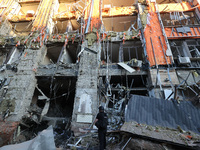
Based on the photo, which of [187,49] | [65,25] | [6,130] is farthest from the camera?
[65,25]

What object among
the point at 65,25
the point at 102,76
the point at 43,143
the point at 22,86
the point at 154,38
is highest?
the point at 65,25

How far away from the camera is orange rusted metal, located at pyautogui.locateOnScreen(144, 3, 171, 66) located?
31.9ft

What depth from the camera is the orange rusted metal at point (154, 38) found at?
31.9 feet

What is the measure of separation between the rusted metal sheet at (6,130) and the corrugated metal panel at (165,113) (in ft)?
24.2

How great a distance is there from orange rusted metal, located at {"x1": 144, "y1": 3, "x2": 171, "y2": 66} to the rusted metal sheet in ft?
35.0

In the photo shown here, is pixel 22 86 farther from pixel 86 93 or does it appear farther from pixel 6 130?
pixel 86 93

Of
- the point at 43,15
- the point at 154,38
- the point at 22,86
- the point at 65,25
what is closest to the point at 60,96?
the point at 22,86

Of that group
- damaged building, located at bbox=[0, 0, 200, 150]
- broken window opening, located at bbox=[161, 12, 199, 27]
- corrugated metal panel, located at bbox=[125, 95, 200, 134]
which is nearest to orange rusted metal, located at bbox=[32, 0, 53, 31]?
damaged building, located at bbox=[0, 0, 200, 150]

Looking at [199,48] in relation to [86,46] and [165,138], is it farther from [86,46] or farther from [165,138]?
[165,138]

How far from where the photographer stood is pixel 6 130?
7.70 metres

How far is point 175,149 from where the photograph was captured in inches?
139

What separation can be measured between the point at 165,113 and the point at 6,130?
925 centimetres

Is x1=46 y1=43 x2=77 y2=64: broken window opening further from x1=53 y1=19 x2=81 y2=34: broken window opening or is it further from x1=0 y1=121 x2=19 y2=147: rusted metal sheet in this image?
x1=0 y1=121 x2=19 y2=147: rusted metal sheet

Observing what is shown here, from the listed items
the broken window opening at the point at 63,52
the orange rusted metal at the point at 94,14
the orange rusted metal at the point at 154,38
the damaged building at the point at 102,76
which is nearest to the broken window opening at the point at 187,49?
the damaged building at the point at 102,76
